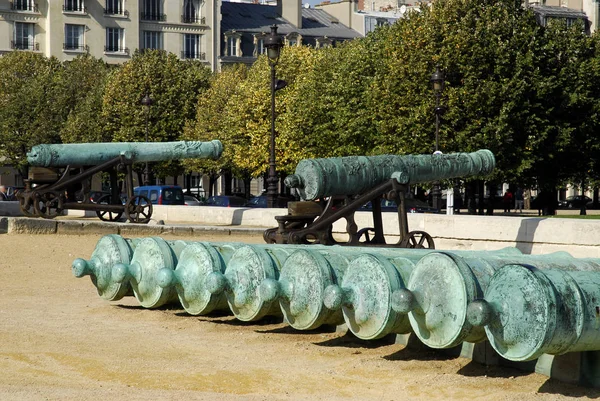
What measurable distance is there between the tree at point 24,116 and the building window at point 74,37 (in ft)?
36.4

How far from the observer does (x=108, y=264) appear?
40.1 feet

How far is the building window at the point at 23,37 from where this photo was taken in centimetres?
7812

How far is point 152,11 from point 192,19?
122 inches

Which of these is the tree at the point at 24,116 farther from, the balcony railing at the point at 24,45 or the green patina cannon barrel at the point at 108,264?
the green patina cannon barrel at the point at 108,264

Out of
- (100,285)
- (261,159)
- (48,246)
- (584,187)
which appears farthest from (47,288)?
(261,159)

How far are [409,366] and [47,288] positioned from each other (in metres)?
6.94

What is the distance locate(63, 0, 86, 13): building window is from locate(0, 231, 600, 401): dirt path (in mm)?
69287

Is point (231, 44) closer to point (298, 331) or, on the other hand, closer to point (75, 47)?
point (75, 47)

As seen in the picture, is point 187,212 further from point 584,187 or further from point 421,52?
point 584,187

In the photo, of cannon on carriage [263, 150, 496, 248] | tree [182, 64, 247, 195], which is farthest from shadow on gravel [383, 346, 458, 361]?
tree [182, 64, 247, 195]

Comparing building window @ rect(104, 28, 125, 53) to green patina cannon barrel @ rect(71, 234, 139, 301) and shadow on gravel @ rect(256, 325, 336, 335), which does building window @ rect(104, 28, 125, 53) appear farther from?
shadow on gravel @ rect(256, 325, 336, 335)

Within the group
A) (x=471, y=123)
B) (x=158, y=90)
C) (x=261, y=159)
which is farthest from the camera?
(x=158, y=90)

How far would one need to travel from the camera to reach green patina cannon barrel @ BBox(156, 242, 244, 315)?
11102 mm

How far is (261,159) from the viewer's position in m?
55.2
